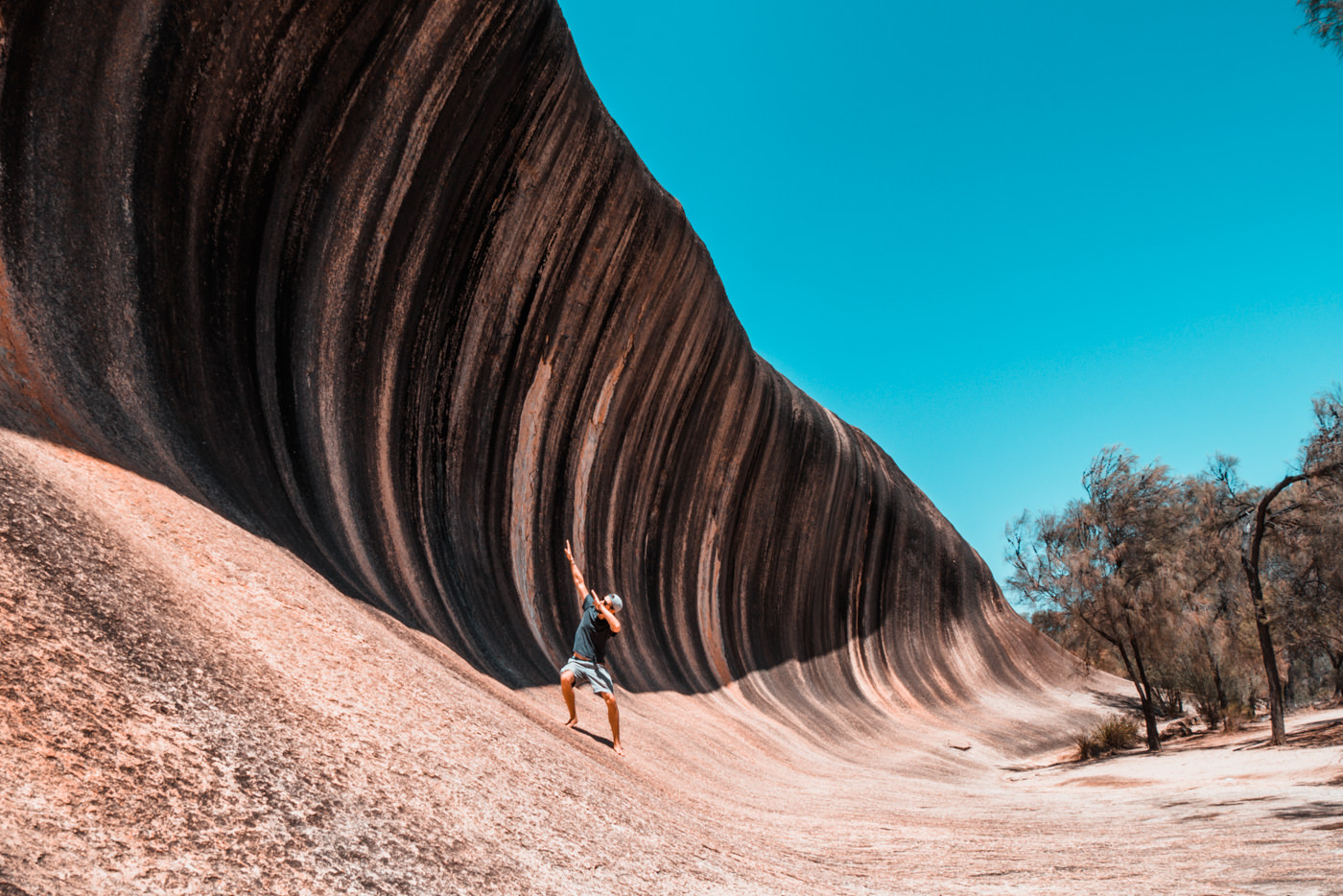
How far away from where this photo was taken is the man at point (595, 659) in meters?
6.98

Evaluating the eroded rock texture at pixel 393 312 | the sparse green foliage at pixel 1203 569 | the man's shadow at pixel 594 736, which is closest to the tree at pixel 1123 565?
the sparse green foliage at pixel 1203 569

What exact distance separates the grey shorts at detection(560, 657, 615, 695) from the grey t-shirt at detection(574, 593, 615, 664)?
0.07 m

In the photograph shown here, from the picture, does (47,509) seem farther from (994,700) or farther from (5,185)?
(994,700)

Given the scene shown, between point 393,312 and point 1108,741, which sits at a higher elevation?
point 393,312

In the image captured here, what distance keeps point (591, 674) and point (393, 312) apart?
17.1 feet

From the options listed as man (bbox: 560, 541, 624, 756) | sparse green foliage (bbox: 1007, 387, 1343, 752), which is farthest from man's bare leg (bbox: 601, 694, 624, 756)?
sparse green foliage (bbox: 1007, 387, 1343, 752)

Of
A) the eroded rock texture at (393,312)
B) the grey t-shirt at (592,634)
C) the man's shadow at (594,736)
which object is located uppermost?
the eroded rock texture at (393,312)

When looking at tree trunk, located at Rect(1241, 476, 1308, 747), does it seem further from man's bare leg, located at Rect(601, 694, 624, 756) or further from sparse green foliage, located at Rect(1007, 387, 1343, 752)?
man's bare leg, located at Rect(601, 694, 624, 756)

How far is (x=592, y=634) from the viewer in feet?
23.6

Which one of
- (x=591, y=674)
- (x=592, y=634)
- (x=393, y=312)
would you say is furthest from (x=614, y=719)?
(x=393, y=312)

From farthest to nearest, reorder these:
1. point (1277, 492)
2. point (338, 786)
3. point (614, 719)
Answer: point (1277, 492), point (614, 719), point (338, 786)

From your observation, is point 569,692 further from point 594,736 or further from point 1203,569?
point 1203,569

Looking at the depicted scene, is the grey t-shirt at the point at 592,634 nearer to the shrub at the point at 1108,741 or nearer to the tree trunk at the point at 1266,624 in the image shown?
the tree trunk at the point at 1266,624

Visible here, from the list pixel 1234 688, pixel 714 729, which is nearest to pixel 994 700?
pixel 1234 688
